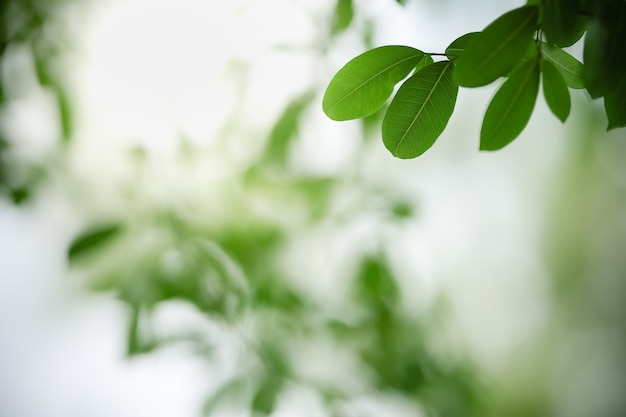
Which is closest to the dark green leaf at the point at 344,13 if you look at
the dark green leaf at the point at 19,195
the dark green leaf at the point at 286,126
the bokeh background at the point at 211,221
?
the bokeh background at the point at 211,221

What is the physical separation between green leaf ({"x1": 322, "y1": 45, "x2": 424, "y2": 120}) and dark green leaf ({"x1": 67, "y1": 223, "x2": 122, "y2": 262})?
21.8 inches

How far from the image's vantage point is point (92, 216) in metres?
1.12

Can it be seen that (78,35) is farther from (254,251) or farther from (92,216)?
(254,251)

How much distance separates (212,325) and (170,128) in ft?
1.29

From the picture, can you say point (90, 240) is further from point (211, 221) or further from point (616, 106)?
point (616, 106)

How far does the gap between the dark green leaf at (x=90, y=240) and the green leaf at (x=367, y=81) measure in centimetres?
55

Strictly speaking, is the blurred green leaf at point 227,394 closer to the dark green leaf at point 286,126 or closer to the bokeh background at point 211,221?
the bokeh background at point 211,221

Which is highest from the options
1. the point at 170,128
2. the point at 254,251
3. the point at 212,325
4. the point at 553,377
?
the point at 170,128

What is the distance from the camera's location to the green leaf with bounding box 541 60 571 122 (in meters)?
0.40

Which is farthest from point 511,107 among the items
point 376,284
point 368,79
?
point 376,284

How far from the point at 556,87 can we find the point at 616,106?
0.05m

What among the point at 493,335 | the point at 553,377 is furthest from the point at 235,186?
the point at 553,377

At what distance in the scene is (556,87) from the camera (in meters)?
0.40

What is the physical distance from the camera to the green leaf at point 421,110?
38 cm
